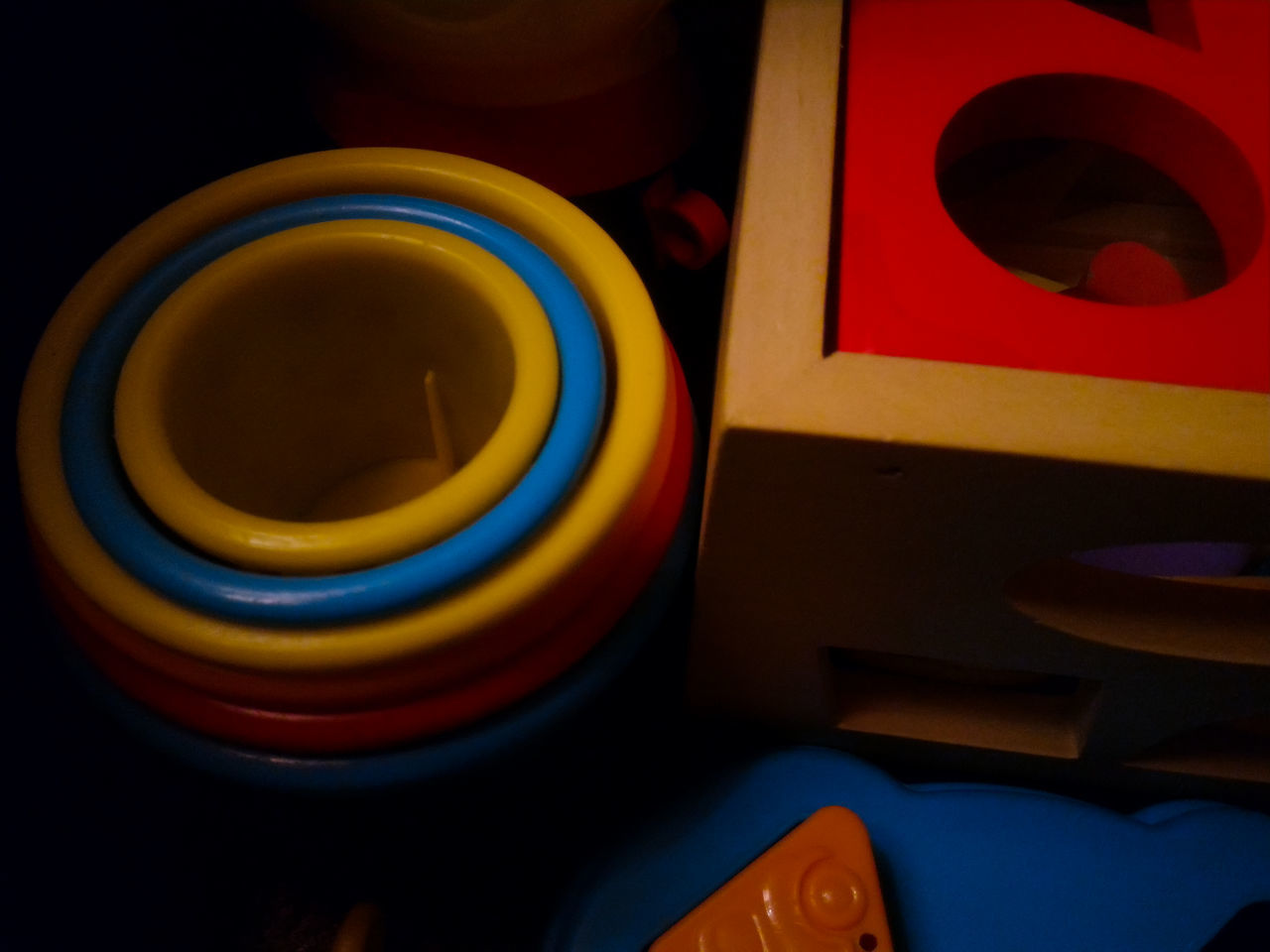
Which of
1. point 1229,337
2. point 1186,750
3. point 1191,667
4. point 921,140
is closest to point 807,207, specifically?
point 921,140

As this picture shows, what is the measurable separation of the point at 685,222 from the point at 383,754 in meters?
0.43

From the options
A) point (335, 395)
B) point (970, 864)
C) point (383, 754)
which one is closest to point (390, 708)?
point (383, 754)

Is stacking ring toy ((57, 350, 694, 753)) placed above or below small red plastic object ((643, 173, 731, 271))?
below

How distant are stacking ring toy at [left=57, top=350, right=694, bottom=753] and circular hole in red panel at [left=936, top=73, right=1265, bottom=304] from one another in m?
0.30

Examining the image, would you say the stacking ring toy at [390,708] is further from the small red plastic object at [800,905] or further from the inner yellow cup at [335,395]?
the small red plastic object at [800,905]

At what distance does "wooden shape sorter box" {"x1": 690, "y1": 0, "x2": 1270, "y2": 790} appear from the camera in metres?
0.37

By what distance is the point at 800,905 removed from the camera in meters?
0.53

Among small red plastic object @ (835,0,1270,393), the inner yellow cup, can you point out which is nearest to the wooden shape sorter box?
small red plastic object @ (835,0,1270,393)

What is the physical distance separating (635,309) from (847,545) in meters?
0.16

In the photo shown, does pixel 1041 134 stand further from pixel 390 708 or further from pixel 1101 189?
pixel 390 708

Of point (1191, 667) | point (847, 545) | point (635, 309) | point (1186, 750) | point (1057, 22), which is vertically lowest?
point (1186, 750)

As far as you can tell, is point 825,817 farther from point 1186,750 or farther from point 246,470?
point 246,470

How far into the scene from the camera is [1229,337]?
41cm

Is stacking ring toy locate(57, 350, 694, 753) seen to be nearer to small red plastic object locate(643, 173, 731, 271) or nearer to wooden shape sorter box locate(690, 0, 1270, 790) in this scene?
wooden shape sorter box locate(690, 0, 1270, 790)
